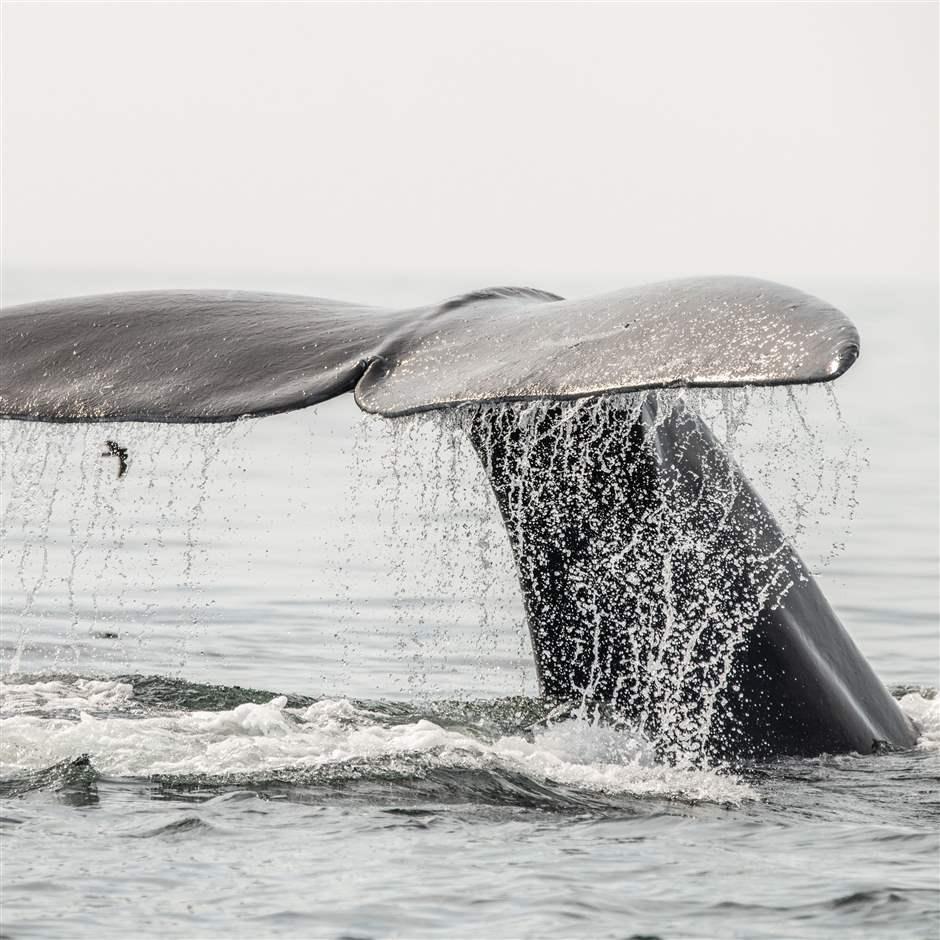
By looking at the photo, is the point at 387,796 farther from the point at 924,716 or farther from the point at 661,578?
the point at 924,716

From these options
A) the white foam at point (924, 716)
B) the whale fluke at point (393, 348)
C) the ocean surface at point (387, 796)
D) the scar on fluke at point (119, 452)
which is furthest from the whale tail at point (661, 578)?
the scar on fluke at point (119, 452)

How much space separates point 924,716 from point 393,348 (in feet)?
10.2

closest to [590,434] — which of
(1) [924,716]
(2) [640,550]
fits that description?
(2) [640,550]

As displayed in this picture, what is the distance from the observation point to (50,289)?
51219 mm

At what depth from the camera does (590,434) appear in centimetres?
551

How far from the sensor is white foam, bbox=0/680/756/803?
214 inches

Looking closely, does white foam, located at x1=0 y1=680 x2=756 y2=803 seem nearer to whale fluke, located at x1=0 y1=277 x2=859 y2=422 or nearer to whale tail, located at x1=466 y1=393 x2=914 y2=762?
whale tail, located at x1=466 y1=393 x2=914 y2=762

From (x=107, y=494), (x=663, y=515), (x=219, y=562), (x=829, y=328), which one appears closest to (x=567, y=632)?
(x=663, y=515)

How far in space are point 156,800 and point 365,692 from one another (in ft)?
9.49

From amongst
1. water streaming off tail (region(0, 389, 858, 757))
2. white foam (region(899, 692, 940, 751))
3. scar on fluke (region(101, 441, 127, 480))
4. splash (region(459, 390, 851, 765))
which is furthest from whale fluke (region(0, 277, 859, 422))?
white foam (region(899, 692, 940, 751))

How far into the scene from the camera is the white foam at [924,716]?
20.6 feet

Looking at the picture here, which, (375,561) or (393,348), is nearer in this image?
(393,348)

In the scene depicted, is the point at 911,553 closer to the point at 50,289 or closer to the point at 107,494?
the point at 107,494

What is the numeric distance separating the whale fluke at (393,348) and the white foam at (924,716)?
78.8 inches
